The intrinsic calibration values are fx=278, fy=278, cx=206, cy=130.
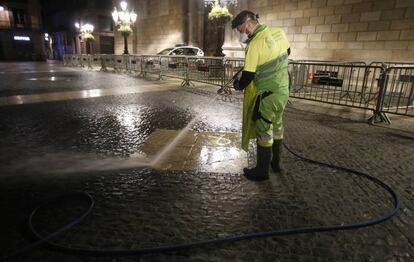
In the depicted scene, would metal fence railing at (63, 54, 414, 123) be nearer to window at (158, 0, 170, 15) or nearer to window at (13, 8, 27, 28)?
window at (158, 0, 170, 15)

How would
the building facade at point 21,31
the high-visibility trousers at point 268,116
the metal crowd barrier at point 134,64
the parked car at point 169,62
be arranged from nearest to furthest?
1. the high-visibility trousers at point 268,116
2. the parked car at point 169,62
3. the metal crowd barrier at point 134,64
4. the building facade at point 21,31

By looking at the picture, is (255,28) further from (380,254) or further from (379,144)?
(379,144)

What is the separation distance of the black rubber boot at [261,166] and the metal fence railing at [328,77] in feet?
9.29

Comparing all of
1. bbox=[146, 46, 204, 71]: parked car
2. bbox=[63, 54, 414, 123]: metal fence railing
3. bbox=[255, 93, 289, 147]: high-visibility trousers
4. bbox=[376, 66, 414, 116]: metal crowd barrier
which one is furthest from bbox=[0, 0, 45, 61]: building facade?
bbox=[255, 93, 289, 147]: high-visibility trousers

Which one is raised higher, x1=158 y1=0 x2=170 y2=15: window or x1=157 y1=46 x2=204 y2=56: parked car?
x1=158 y1=0 x2=170 y2=15: window

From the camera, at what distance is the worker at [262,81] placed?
298 cm

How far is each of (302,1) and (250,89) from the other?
1306 cm

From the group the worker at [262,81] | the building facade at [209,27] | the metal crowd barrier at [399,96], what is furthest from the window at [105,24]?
the worker at [262,81]

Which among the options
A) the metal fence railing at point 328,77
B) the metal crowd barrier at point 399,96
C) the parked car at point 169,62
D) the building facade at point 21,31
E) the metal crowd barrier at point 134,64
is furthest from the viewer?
the building facade at point 21,31

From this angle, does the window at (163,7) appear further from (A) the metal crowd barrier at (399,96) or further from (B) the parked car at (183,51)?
(A) the metal crowd barrier at (399,96)

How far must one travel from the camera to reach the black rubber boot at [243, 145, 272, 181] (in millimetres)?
3287

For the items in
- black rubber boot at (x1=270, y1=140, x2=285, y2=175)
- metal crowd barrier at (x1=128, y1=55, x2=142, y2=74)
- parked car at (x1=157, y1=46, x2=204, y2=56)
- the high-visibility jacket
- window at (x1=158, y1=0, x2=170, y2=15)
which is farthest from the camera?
window at (x1=158, y1=0, x2=170, y2=15)

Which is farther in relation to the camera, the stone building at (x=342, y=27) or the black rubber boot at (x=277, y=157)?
the stone building at (x=342, y=27)

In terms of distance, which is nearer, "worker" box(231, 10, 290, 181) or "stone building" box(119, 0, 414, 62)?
"worker" box(231, 10, 290, 181)
